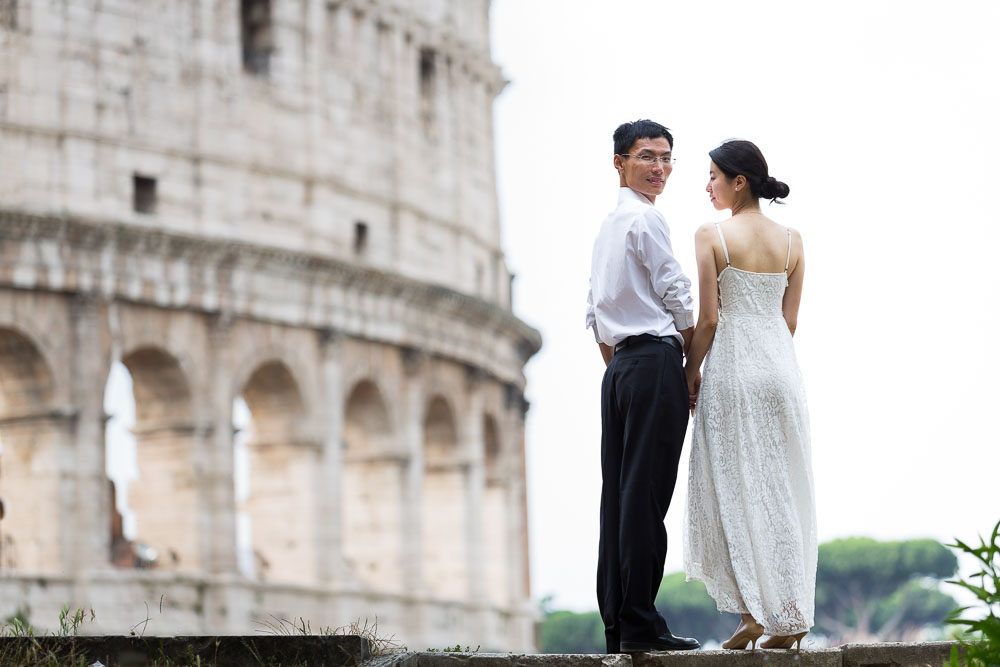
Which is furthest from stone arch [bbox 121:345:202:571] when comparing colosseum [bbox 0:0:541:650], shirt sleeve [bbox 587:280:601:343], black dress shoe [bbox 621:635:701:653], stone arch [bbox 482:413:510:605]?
black dress shoe [bbox 621:635:701:653]

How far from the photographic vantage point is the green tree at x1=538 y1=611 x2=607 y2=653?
308 feet

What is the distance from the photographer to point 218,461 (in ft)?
97.2

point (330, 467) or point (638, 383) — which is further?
point (330, 467)

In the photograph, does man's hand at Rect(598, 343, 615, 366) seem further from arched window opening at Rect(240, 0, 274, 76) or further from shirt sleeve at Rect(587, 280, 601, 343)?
arched window opening at Rect(240, 0, 274, 76)

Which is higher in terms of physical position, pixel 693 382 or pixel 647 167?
pixel 647 167

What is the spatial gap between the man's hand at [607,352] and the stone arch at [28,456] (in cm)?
2071

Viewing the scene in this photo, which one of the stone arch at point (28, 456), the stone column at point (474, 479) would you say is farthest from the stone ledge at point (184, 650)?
the stone column at point (474, 479)

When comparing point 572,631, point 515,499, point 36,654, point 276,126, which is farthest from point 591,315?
point 572,631

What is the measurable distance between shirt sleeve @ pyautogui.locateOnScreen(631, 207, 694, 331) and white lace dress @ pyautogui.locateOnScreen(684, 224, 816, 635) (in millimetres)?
160

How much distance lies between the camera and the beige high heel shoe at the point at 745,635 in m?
7.24

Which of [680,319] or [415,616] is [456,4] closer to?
[415,616]

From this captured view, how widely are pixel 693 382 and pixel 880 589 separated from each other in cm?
8541

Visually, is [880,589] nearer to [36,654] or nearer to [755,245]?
[755,245]

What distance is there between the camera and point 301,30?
32.8m
